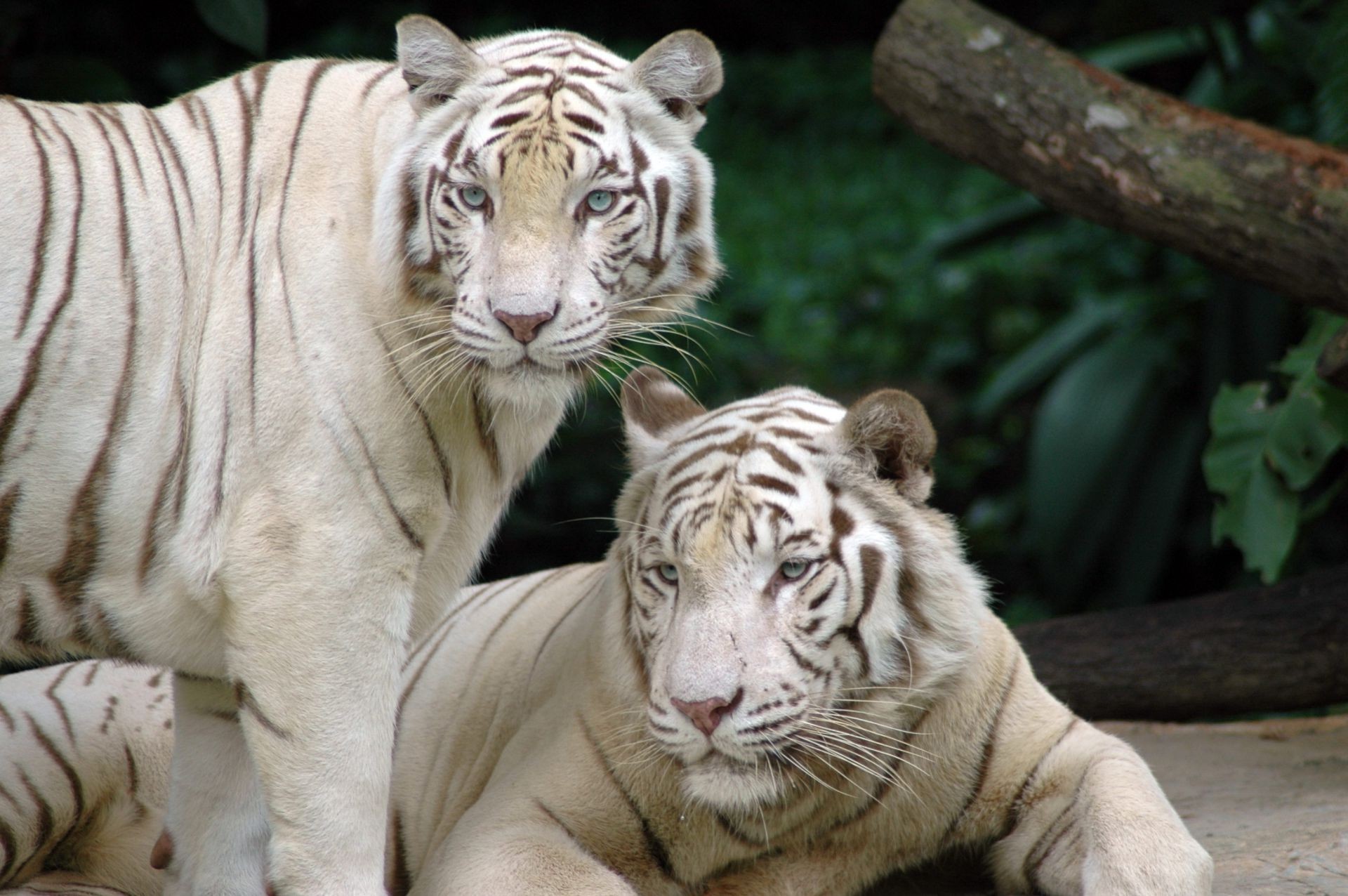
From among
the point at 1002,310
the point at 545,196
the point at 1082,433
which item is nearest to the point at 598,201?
the point at 545,196

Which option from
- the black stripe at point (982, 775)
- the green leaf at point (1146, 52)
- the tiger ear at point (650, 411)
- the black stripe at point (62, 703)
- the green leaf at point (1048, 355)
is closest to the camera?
the black stripe at point (982, 775)

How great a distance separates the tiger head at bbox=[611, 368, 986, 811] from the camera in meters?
1.94

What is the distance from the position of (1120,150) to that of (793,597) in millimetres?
1535

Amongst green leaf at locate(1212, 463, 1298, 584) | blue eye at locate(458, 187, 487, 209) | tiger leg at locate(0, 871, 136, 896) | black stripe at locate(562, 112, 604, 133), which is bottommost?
tiger leg at locate(0, 871, 136, 896)

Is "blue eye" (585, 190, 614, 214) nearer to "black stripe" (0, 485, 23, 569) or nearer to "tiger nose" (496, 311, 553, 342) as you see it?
"tiger nose" (496, 311, 553, 342)

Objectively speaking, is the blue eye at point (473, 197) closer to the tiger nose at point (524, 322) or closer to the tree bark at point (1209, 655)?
the tiger nose at point (524, 322)

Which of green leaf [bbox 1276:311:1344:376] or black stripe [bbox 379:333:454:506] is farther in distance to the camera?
green leaf [bbox 1276:311:1344:376]

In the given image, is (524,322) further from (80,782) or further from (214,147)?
(80,782)

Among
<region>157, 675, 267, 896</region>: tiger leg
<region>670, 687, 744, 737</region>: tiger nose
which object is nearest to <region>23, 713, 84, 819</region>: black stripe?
<region>157, 675, 267, 896</region>: tiger leg

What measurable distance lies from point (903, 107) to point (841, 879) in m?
1.85

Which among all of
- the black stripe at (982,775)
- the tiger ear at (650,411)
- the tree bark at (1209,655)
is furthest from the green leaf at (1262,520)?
the tiger ear at (650,411)

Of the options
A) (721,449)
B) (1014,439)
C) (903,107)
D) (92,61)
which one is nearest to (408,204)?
(721,449)

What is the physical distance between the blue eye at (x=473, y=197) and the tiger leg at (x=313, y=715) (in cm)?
53

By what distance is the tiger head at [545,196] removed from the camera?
1915 millimetres
